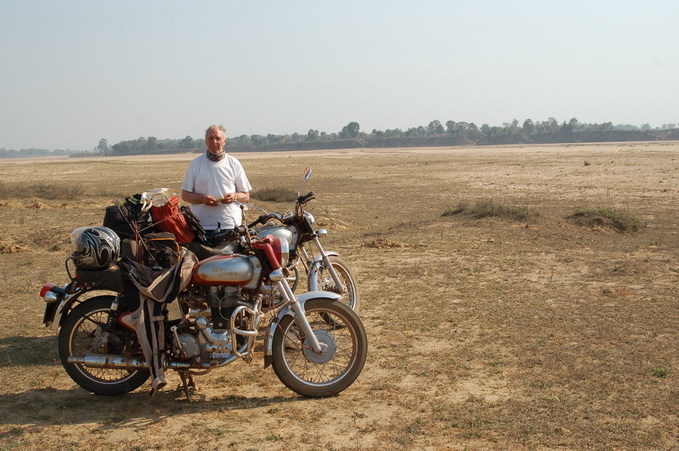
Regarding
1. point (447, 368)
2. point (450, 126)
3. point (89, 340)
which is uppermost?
point (450, 126)

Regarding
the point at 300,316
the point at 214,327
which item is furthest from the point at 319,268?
the point at 214,327

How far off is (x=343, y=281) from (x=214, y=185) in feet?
6.02

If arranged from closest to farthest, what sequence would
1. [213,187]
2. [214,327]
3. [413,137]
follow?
[214,327] < [213,187] < [413,137]

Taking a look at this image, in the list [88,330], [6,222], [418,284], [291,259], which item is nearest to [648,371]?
[291,259]

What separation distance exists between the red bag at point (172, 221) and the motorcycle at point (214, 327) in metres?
0.54

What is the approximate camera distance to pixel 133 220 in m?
5.26

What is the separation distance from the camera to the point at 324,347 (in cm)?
525

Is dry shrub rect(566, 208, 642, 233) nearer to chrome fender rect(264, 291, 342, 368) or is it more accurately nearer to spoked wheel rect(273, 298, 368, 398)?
spoked wheel rect(273, 298, 368, 398)

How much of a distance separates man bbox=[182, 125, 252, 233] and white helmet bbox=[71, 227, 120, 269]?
1.14 metres

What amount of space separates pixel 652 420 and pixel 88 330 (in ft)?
13.6

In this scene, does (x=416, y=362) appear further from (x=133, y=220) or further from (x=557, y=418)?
(x=133, y=220)

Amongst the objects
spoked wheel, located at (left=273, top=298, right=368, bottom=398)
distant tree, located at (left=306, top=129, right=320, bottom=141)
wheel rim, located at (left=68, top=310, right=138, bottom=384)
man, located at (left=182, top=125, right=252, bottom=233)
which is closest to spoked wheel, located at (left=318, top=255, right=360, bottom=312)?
man, located at (left=182, top=125, right=252, bottom=233)

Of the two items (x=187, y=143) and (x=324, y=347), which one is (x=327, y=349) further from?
(x=187, y=143)

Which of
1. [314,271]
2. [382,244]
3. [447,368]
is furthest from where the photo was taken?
[382,244]
